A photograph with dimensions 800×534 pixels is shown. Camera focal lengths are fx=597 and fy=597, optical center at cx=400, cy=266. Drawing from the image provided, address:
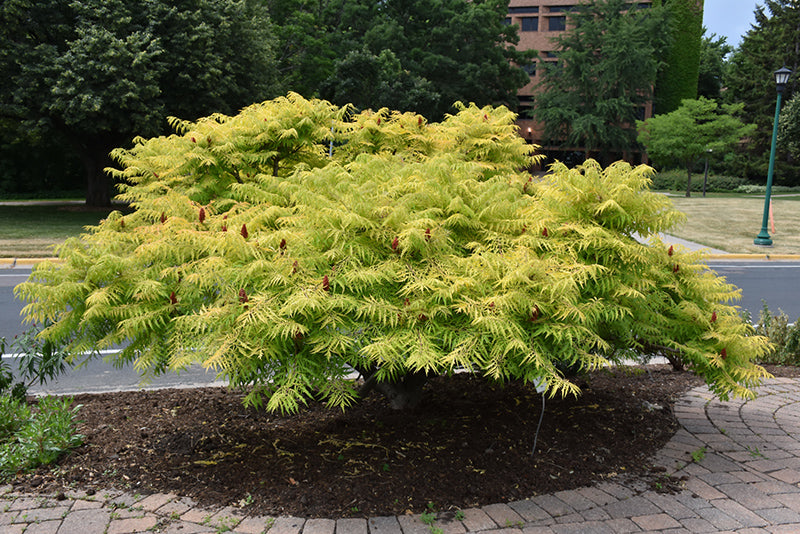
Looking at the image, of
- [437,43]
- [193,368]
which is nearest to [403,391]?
[193,368]

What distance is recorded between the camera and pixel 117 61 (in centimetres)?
1741

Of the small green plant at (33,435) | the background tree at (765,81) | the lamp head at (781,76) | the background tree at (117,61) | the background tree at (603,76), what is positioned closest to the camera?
the small green plant at (33,435)

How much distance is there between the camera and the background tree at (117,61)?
1744 cm

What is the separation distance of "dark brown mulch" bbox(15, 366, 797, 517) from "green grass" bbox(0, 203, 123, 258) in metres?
8.14

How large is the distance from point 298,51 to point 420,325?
2754 cm

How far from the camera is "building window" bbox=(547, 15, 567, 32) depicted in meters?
51.9

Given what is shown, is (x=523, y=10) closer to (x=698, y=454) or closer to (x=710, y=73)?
→ (x=710, y=73)

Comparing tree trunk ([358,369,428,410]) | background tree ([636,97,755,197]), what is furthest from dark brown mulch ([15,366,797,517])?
background tree ([636,97,755,197])

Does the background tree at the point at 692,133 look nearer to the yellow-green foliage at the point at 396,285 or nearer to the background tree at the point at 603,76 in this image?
the background tree at the point at 603,76

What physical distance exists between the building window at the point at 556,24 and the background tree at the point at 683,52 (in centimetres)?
757

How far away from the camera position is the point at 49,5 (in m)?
18.4

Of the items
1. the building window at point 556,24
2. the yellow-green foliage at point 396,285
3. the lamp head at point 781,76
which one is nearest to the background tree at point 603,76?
the building window at point 556,24

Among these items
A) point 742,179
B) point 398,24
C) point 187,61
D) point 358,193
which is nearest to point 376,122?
point 358,193

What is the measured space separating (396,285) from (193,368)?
391 cm
